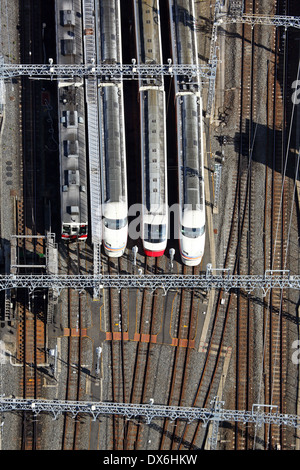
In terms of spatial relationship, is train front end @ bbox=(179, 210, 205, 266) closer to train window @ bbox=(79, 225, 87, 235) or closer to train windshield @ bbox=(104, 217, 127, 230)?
train windshield @ bbox=(104, 217, 127, 230)

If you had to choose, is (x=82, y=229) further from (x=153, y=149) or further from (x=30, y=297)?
(x=153, y=149)

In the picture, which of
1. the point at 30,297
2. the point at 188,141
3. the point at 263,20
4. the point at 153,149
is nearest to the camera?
the point at 153,149

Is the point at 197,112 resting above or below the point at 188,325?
above

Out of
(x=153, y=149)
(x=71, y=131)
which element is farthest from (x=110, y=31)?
(x=153, y=149)

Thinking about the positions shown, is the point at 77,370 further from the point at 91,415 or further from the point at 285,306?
the point at 285,306

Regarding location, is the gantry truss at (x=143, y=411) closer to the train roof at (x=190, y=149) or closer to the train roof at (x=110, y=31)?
the train roof at (x=190, y=149)

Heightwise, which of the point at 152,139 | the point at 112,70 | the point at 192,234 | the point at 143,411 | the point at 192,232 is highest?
Result: the point at 112,70
